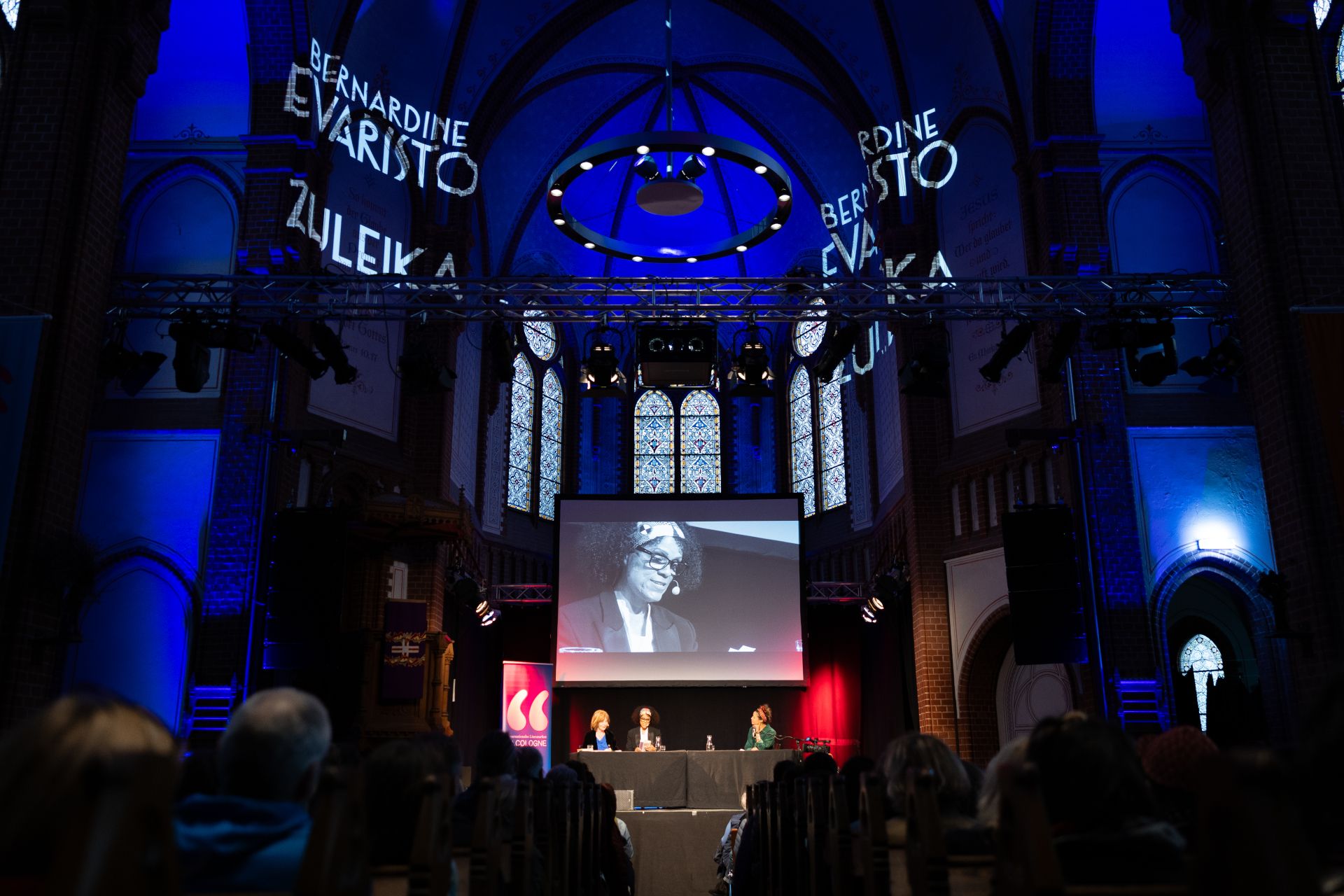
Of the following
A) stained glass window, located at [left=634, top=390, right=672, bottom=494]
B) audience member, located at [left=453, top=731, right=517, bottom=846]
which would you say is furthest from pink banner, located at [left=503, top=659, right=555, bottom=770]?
audience member, located at [left=453, top=731, right=517, bottom=846]

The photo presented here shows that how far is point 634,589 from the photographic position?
1688 cm

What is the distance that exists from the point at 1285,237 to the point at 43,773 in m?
9.83

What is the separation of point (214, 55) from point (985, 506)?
11.8 metres

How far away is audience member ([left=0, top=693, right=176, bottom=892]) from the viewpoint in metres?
1.80

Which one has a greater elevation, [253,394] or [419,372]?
[253,394]

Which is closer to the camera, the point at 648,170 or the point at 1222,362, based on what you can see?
the point at 1222,362

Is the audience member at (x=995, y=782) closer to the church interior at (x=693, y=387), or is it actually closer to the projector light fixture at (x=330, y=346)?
the church interior at (x=693, y=387)

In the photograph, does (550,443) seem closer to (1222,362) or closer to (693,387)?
(693,387)

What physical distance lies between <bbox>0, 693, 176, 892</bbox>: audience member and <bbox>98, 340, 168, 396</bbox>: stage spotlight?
31.2ft

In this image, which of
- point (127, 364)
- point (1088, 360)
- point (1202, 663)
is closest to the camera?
point (127, 364)

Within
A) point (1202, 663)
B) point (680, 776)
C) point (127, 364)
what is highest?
point (127, 364)

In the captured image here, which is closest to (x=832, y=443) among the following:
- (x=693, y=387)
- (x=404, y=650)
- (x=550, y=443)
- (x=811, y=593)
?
(x=811, y=593)

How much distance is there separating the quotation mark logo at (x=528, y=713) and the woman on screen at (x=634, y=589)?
79.2 inches

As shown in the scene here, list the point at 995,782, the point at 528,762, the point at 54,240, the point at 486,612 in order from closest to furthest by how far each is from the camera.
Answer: the point at 995,782, the point at 528,762, the point at 54,240, the point at 486,612
